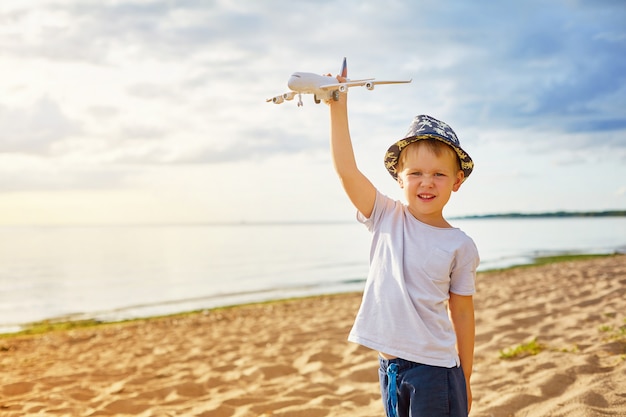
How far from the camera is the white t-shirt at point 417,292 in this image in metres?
2.42

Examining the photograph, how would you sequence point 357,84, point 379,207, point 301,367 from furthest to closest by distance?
point 301,367 → point 379,207 → point 357,84

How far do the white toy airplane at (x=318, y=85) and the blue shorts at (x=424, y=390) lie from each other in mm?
1261

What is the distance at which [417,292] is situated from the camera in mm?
2461

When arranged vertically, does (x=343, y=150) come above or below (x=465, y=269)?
above

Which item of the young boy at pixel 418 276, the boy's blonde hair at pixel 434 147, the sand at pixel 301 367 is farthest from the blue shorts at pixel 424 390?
the sand at pixel 301 367

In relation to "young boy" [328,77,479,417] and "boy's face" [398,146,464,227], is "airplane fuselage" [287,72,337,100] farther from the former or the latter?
"boy's face" [398,146,464,227]

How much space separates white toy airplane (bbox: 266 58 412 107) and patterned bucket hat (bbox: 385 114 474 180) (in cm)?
22

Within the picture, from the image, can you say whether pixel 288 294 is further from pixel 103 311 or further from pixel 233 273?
pixel 233 273

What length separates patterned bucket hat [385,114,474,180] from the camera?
2.51 metres

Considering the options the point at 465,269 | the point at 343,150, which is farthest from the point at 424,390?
the point at 343,150

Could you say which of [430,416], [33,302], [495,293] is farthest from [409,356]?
[33,302]

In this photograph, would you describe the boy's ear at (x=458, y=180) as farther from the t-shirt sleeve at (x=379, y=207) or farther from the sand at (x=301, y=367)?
the sand at (x=301, y=367)

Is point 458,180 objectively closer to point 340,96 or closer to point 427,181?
point 427,181

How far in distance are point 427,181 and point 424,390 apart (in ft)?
3.12
